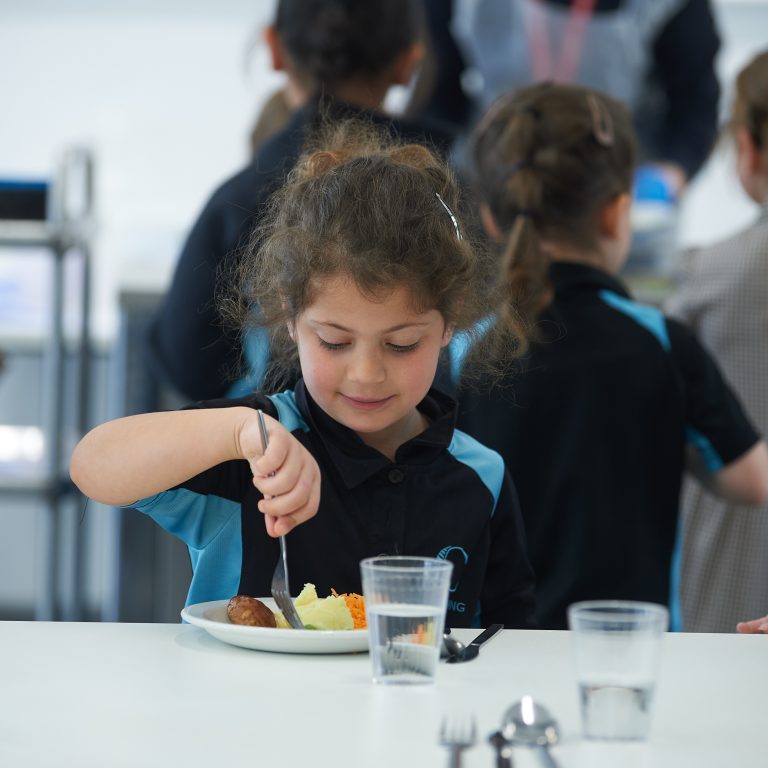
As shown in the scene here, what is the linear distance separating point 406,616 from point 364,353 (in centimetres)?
40

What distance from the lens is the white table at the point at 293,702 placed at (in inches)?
27.3

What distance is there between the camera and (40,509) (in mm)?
4305

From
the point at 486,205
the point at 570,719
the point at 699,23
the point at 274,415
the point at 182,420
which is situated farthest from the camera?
the point at 699,23

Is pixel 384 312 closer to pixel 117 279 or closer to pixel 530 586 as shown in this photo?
pixel 530 586

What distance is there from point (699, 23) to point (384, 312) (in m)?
2.12

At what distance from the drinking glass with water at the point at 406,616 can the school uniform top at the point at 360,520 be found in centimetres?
40

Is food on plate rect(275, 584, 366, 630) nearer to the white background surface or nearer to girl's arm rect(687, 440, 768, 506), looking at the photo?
girl's arm rect(687, 440, 768, 506)

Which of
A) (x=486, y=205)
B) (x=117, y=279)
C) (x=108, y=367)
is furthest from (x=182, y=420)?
(x=108, y=367)

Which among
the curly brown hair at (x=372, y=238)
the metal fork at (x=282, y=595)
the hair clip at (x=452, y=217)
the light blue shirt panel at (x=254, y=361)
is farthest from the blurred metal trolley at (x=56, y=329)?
the metal fork at (x=282, y=595)

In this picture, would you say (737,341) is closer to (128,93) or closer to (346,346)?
(346,346)

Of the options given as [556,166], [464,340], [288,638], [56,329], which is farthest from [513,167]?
[56,329]

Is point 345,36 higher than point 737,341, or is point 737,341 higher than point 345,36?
point 345,36

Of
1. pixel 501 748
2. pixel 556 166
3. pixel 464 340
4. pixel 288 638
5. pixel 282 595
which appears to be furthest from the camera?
pixel 556 166

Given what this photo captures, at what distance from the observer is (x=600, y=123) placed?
189 centimetres
